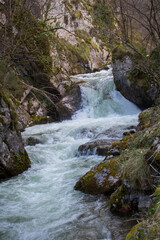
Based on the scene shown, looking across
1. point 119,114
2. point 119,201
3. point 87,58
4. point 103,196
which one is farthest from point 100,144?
point 87,58

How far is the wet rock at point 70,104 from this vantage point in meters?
15.8

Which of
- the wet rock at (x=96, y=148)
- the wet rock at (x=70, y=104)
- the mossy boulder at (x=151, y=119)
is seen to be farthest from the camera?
the wet rock at (x=70, y=104)

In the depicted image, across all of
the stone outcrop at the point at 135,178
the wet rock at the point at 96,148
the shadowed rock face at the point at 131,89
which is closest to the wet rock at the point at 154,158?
the stone outcrop at the point at 135,178

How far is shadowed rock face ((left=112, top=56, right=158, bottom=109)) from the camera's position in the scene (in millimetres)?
12641

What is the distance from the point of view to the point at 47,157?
8.00 m

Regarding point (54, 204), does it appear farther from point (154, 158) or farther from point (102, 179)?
point (154, 158)

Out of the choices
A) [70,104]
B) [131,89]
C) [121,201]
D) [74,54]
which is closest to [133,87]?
[131,89]

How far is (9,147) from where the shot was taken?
6426 millimetres

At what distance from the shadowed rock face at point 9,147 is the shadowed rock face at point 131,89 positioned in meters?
7.83

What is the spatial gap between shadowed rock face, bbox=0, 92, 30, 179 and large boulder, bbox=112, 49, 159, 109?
25.3ft

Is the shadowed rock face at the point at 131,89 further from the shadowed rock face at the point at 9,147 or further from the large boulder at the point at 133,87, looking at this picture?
the shadowed rock face at the point at 9,147

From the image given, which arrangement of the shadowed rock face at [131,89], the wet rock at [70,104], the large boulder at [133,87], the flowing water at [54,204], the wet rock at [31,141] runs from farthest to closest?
the wet rock at [70,104] < the shadowed rock face at [131,89] < the large boulder at [133,87] < the wet rock at [31,141] < the flowing water at [54,204]

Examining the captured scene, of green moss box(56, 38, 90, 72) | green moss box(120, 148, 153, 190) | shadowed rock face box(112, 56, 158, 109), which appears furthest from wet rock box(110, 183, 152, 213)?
green moss box(56, 38, 90, 72)

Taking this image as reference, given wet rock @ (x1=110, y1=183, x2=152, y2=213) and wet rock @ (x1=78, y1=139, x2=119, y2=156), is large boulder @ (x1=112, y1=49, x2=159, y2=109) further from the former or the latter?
wet rock @ (x1=110, y1=183, x2=152, y2=213)
